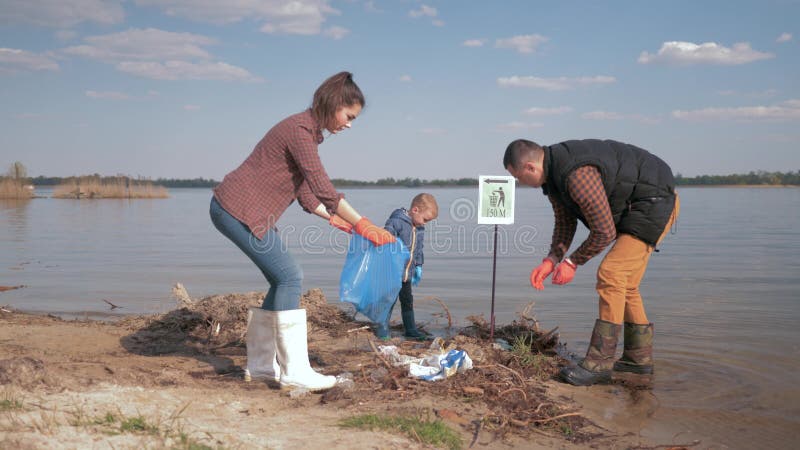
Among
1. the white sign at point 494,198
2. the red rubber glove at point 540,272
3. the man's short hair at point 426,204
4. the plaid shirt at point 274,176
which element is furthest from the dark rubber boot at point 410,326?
the plaid shirt at point 274,176

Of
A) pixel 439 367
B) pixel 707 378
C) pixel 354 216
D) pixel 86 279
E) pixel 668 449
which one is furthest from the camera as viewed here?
pixel 86 279

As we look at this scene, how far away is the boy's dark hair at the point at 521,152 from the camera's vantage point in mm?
4512

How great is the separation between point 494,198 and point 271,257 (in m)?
2.53

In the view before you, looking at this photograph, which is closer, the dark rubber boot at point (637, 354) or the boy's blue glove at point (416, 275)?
the dark rubber boot at point (637, 354)

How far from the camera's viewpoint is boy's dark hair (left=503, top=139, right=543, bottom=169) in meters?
4.51

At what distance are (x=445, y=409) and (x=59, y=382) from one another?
2.11 meters

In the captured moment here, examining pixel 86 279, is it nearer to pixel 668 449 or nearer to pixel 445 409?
pixel 445 409

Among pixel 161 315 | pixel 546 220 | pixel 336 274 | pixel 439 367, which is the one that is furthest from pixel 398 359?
pixel 546 220

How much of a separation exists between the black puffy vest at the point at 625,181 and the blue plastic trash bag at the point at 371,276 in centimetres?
146

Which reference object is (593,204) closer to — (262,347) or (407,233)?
(407,233)

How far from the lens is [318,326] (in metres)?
6.39

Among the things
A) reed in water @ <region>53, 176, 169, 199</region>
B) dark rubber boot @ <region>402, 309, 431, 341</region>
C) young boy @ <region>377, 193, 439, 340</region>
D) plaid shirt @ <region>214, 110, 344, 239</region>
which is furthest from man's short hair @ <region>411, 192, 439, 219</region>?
reed in water @ <region>53, 176, 169, 199</region>

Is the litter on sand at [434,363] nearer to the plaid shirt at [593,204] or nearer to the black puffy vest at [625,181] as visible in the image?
the plaid shirt at [593,204]

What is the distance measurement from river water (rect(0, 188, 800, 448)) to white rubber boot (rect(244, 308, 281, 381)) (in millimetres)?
2225
